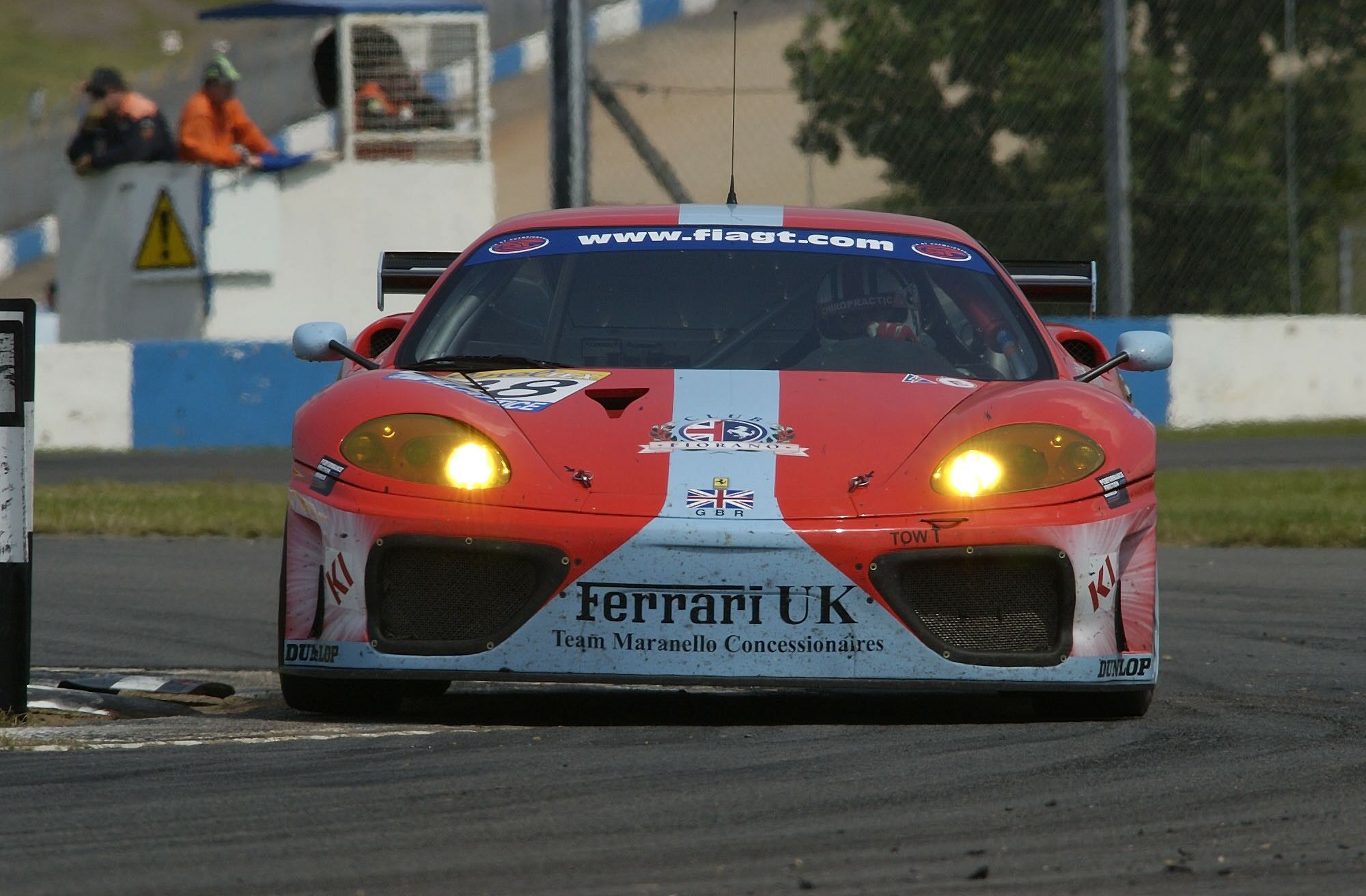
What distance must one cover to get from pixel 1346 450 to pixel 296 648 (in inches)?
507

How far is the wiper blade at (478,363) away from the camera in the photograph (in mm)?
5234

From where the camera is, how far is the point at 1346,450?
16391 millimetres

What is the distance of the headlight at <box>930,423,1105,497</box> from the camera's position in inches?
183

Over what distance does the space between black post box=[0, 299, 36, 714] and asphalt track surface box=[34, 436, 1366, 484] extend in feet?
30.2

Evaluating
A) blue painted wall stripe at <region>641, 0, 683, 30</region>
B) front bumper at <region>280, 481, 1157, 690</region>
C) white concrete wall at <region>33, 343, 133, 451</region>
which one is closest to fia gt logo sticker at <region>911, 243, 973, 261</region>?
front bumper at <region>280, 481, 1157, 690</region>

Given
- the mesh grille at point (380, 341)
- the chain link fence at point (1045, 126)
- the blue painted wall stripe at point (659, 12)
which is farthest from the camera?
the blue painted wall stripe at point (659, 12)

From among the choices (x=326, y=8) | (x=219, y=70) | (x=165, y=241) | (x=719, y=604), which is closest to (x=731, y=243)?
(x=719, y=604)

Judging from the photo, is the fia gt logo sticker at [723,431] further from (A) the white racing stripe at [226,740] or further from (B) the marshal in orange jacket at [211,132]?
(B) the marshal in orange jacket at [211,132]

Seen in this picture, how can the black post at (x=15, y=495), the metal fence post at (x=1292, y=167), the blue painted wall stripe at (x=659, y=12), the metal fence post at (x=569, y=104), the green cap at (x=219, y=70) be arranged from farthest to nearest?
the metal fence post at (x=1292, y=167)
the blue painted wall stripe at (x=659, y=12)
the green cap at (x=219, y=70)
the metal fence post at (x=569, y=104)
the black post at (x=15, y=495)

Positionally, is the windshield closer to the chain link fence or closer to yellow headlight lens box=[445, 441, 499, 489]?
yellow headlight lens box=[445, 441, 499, 489]

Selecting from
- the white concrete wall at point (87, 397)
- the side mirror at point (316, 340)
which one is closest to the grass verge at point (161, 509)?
the white concrete wall at point (87, 397)

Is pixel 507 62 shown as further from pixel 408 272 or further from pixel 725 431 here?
pixel 725 431

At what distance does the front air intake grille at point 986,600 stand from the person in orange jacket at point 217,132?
574 inches

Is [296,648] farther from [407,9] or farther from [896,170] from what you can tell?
[407,9]
